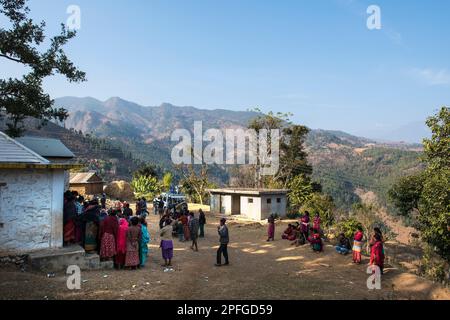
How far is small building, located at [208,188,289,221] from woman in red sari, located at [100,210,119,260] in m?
18.3

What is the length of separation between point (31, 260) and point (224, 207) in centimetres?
2204

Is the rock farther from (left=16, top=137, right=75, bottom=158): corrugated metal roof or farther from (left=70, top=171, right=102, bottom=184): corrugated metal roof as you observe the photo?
(left=16, top=137, right=75, bottom=158): corrugated metal roof

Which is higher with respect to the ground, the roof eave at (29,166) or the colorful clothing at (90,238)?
the roof eave at (29,166)

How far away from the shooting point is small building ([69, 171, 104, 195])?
37656 mm

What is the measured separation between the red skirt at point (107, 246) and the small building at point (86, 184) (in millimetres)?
29255

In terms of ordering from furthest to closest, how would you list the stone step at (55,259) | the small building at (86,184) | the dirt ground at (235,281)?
the small building at (86,184)
the stone step at (55,259)
the dirt ground at (235,281)

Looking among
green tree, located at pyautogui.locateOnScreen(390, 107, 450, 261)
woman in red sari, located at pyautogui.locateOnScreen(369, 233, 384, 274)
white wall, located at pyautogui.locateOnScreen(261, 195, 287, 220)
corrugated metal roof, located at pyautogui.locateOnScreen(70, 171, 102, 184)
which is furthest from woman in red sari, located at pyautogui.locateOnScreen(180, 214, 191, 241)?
corrugated metal roof, located at pyautogui.locateOnScreen(70, 171, 102, 184)

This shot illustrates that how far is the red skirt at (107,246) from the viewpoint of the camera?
33.7 ft

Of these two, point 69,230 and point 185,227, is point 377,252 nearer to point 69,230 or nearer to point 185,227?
point 185,227

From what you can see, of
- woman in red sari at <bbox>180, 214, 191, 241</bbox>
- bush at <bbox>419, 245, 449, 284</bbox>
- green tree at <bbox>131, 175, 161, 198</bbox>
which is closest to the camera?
woman in red sari at <bbox>180, 214, 191, 241</bbox>

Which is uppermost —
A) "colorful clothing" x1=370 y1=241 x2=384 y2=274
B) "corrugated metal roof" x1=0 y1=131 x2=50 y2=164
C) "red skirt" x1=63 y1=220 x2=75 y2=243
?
"corrugated metal roof" x1=0 y1=131 x2=50 y2=164

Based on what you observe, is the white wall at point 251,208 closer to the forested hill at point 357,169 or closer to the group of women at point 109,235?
the group of women at point 109,235

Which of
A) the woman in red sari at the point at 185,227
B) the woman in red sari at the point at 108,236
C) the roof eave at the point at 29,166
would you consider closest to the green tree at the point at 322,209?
the woman in red sari at the point at 185,227
